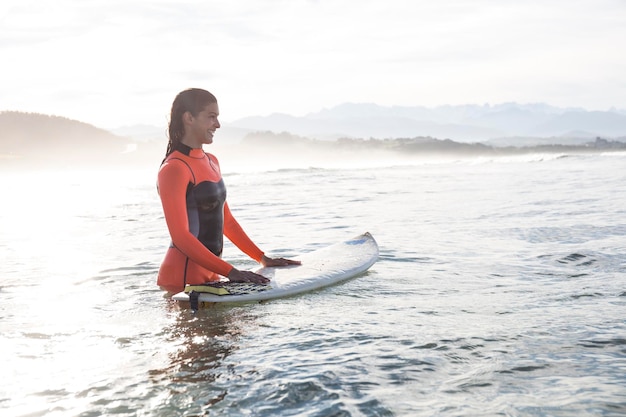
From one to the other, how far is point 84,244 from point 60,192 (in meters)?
15.2

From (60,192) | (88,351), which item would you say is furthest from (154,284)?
(60,192)

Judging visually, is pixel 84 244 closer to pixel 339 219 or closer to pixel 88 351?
pixel 339 219

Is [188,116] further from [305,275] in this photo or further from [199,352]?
[199,352]

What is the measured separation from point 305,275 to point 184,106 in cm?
213

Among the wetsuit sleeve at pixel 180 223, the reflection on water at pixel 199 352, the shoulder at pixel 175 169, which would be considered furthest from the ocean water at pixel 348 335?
the shoulder at pixel 175 169

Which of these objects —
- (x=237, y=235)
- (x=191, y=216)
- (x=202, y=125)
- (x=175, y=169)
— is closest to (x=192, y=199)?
(x=191, y=216)

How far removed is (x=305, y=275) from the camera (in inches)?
276

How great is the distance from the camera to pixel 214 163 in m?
6.69

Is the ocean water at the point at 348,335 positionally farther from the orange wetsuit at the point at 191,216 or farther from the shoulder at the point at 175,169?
the shoulder at the point at 175,169

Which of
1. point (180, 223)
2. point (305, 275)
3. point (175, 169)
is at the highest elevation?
point (175, 169)

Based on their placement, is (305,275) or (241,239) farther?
(241,239)

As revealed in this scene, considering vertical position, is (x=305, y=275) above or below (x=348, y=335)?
above

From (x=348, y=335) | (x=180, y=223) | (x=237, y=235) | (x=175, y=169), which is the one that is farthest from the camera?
(x=237, y=235)

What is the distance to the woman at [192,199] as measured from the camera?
602cm
